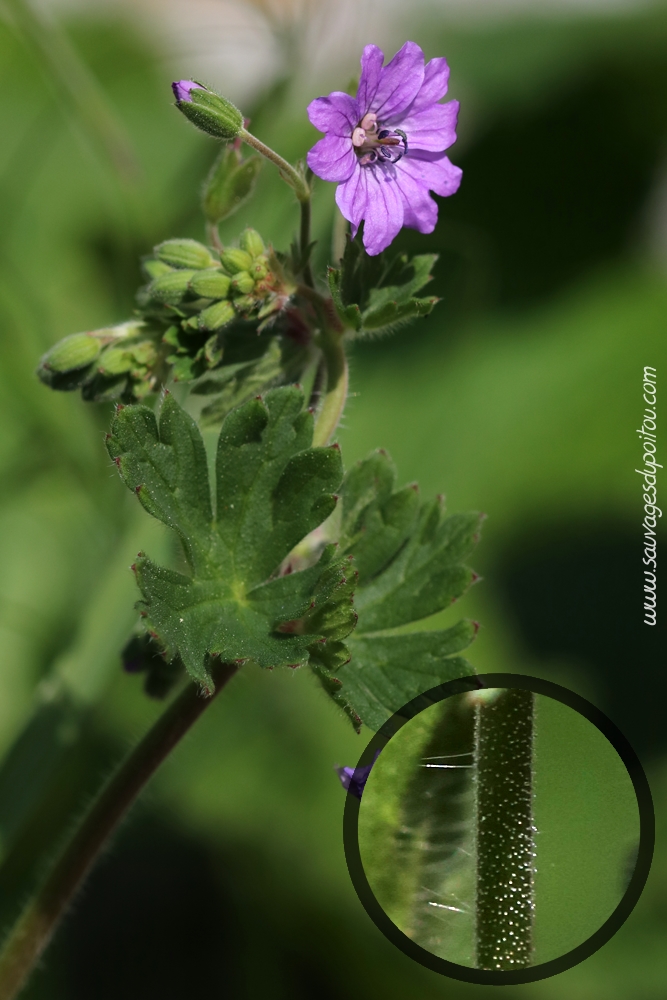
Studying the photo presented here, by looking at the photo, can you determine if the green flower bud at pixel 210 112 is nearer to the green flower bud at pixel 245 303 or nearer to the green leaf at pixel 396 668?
the green flower bud at pixel 245 303

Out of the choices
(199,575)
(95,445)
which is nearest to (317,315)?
(199,575)

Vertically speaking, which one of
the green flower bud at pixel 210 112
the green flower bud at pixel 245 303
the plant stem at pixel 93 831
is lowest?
the plant stem at pixel 93 831

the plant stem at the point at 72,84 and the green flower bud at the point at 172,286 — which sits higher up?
the plant stem at the point at 72,84

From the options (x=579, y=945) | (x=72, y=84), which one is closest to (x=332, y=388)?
(x=579, y=945)

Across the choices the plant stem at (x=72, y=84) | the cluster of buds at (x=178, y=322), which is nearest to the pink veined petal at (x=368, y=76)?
the cluster of buds at (x=178, y=322)

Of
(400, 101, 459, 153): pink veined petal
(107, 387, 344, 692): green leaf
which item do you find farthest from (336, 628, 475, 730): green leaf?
(400, 101, 459, 153): pink veined petal

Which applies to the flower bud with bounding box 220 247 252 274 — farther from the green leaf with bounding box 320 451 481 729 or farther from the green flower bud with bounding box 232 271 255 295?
the green leaf with bounding box 320 451 481 729
